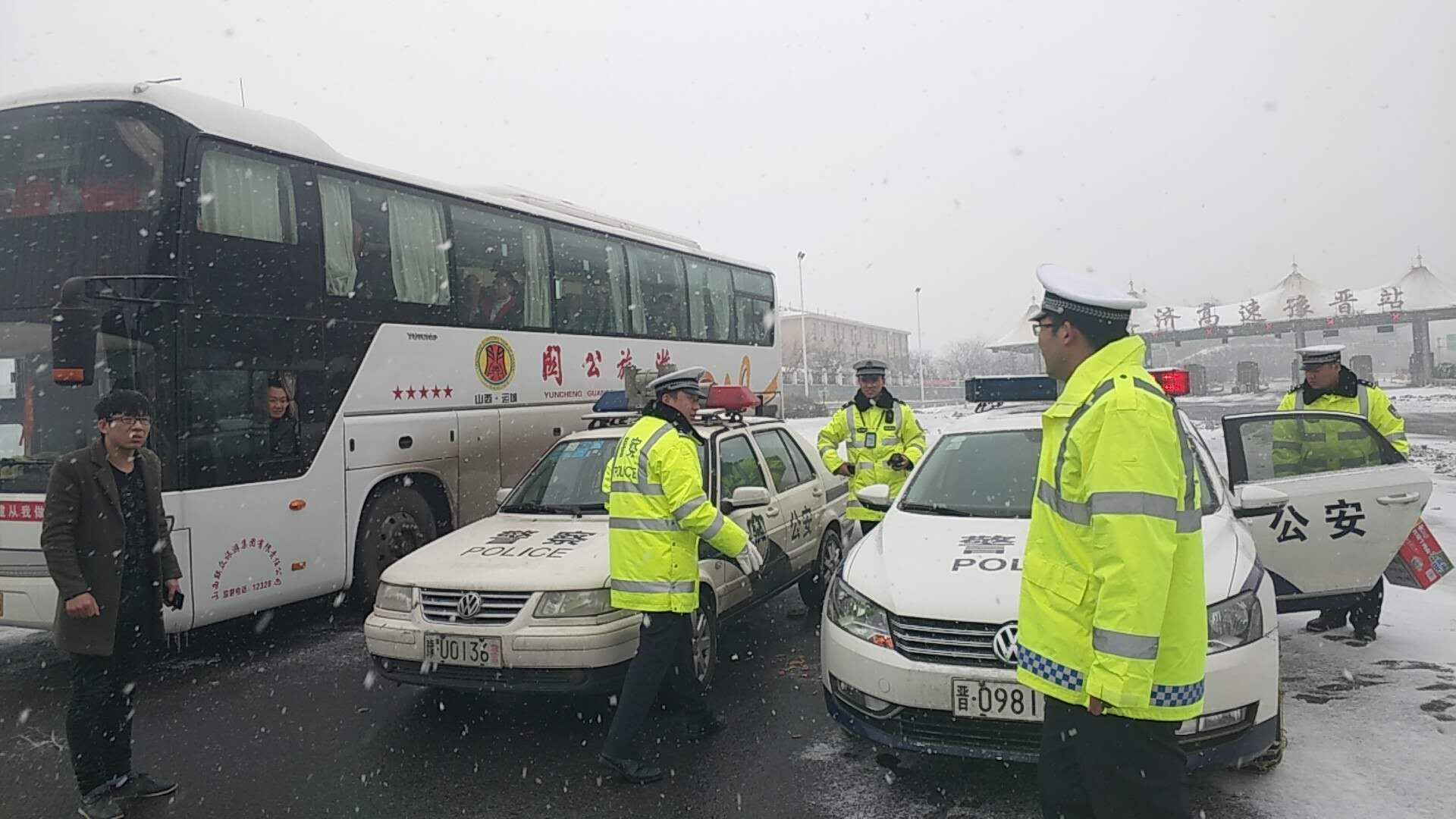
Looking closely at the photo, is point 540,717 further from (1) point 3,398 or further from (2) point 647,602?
(1) point 3,398

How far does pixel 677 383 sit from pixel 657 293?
7071 millimetres

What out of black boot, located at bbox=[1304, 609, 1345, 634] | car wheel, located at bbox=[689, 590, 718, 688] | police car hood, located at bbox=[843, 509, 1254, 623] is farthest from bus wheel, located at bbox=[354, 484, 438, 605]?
black boot, located at bbox=[1304, 609, 1345, 634]

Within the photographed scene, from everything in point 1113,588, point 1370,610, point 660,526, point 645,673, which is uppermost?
point 1113,588

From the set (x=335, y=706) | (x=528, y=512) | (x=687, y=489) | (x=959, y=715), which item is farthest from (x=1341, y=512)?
(x=335, y=706)

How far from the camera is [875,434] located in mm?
7230

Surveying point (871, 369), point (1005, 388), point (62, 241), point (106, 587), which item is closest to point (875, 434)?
point (871, 369)

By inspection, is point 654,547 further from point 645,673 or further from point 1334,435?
point 1334,435

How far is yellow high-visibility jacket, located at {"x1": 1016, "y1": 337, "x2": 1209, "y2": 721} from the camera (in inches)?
86.4

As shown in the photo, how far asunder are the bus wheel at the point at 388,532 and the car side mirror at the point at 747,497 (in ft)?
11.5

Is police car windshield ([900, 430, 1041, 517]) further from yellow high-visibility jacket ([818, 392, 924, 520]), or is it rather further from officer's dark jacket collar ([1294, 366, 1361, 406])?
officer's dark jacket collar ([1294, 366, 1361, 406])

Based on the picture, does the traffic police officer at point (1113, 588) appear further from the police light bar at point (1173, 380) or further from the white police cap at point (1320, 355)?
the white police cap at point (1320, 355)

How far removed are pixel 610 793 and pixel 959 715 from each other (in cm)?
157

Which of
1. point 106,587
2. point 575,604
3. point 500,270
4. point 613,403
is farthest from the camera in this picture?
point 500,270

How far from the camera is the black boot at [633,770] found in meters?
4.03
